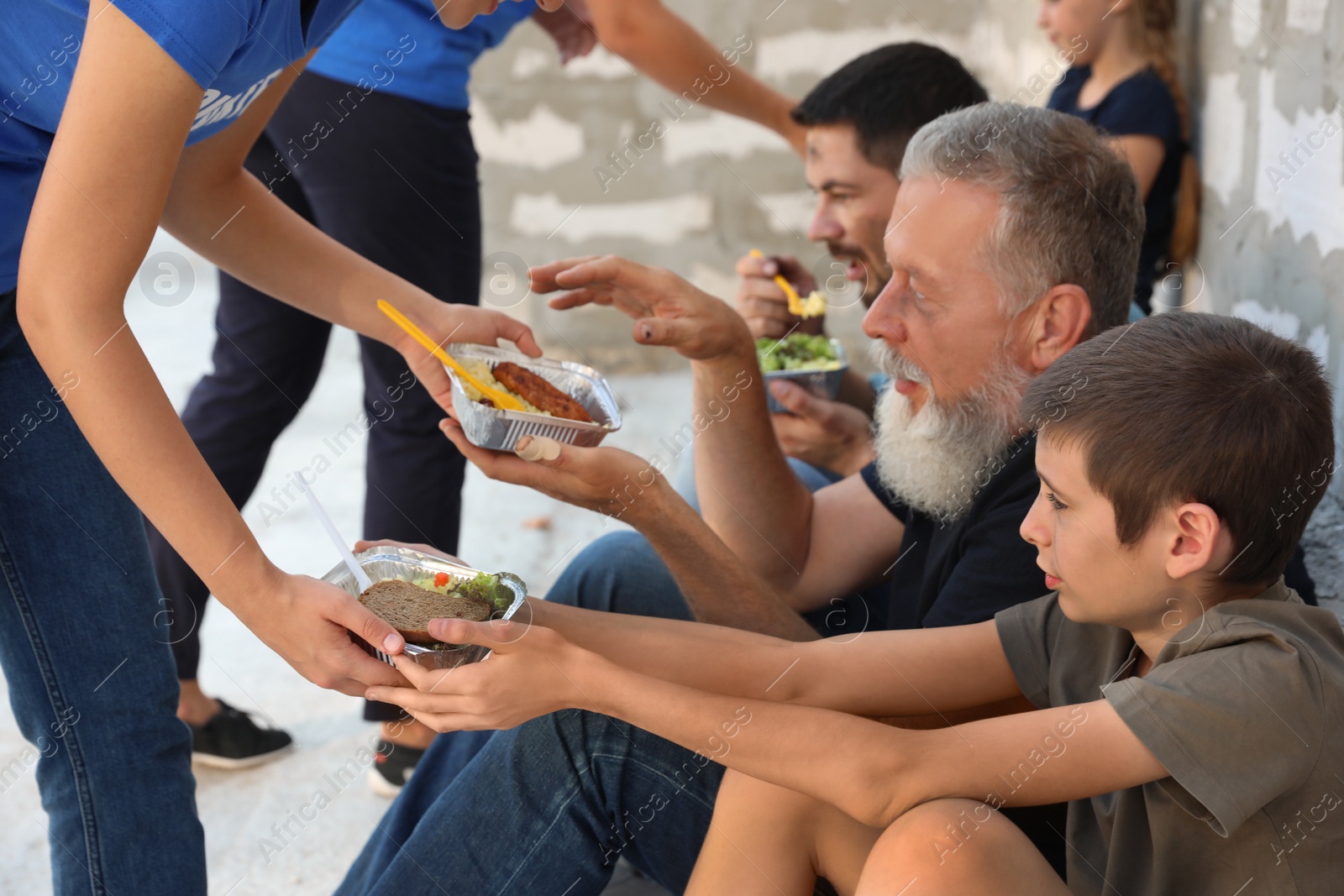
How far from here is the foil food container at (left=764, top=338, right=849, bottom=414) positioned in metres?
2.00

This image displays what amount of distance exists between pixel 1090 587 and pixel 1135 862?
0.88 feet

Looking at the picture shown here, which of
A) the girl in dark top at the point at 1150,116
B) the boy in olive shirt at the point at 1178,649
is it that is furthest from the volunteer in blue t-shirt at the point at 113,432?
the girl in dark top at the point at 1150,116

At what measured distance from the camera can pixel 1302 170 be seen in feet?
5.63

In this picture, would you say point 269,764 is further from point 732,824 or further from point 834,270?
point 834,270

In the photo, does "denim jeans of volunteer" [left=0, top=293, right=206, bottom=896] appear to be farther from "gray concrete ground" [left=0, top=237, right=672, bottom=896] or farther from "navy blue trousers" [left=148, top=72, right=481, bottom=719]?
"navy blue trousers" [left=148, top=72, right=481, bottom=719]

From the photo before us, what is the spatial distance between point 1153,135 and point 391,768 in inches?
76.1

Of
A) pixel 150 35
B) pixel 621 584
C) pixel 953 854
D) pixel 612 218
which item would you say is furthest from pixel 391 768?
pixel 612 218

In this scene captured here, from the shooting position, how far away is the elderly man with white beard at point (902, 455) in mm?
1382

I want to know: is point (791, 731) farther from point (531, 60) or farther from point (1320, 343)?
point (531, 60)

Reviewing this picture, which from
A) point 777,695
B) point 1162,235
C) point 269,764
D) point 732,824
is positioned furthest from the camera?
point 1162,235

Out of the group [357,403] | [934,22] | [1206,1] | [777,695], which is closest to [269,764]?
[777,695]

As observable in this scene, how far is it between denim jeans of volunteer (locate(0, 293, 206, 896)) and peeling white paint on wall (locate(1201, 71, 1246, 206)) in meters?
1.89

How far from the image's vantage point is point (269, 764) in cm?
225

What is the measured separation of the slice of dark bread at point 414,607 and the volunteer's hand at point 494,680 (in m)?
0.03
